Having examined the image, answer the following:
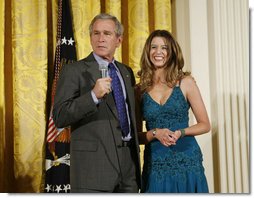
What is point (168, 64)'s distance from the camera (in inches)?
88.0

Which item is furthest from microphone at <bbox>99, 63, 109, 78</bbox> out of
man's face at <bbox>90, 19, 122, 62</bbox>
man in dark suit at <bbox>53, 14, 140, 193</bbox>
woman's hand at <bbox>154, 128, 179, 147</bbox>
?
woman's hand at <bbox>154, 128, 179, 147</bbox>

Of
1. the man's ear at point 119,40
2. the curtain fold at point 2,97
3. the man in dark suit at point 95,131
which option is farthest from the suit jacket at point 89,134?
the curtain fold at point 2,97

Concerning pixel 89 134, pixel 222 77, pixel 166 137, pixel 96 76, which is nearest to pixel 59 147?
pixel 89 134

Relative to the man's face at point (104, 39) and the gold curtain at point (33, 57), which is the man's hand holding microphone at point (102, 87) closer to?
the man's face at point (104, 39)

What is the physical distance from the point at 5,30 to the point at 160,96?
0.84 metres

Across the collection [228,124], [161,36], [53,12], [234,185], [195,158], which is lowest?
[234,185]

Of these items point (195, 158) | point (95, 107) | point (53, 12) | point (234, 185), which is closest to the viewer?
point (95, 107)

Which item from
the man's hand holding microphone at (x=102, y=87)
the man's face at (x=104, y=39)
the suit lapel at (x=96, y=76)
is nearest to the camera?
the man's hand holding microphone at (x=102, y=87)

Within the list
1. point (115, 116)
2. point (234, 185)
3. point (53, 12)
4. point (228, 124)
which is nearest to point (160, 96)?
point (115, 116)

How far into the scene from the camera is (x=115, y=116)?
6.88 feet

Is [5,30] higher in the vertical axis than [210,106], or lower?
A: higher

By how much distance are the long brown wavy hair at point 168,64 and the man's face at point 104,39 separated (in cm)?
15

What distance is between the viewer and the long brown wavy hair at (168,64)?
221cm

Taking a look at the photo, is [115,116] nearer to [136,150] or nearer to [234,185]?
[136,150]
